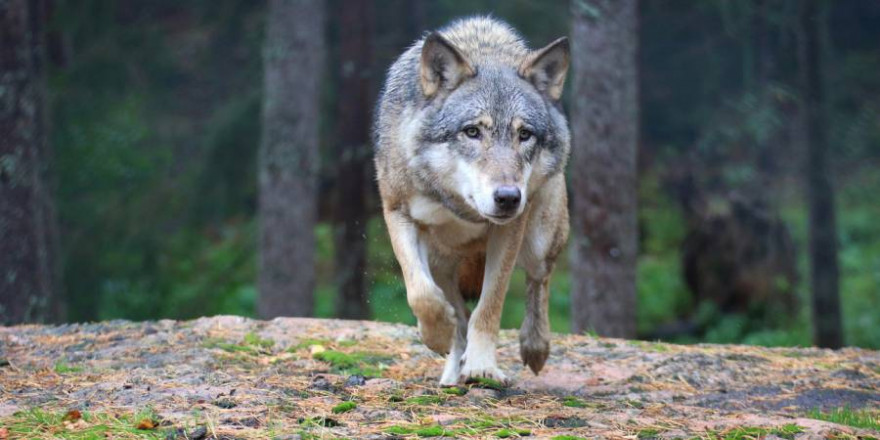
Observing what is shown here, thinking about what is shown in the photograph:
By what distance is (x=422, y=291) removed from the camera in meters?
5.59

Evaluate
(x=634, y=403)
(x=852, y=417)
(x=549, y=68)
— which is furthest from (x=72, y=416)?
(x=852, y=417)

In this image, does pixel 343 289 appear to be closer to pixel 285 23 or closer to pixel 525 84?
pixel 285 23

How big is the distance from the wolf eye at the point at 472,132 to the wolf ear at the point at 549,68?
67 centimetres

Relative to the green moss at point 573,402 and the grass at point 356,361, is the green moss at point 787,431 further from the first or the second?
the grass at point 356,361

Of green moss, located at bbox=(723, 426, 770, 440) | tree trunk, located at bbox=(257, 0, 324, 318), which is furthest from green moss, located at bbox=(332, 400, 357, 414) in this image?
tree trunk, located at bbox=(257, 0, 324, 318)

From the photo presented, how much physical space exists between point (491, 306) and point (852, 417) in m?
2.08

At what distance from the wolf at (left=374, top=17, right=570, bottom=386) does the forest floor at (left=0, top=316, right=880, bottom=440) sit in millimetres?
394

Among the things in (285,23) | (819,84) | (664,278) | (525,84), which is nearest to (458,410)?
(525,84)

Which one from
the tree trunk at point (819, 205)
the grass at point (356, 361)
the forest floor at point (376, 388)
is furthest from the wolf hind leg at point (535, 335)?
the tree trunk at point (819, 205)

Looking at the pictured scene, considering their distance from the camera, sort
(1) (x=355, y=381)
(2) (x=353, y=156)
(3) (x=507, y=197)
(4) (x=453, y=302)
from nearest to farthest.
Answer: (3) (x=507, y=197), (1) (x=355, y=381), (4) (x=453, y=302), (2) (x=353, y=156)

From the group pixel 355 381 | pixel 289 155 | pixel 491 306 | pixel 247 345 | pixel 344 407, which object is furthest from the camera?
pixel 289 155

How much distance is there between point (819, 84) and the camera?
13398 mm

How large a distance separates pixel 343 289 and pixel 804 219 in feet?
34.2

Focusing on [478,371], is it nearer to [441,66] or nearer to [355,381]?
[355,381]
